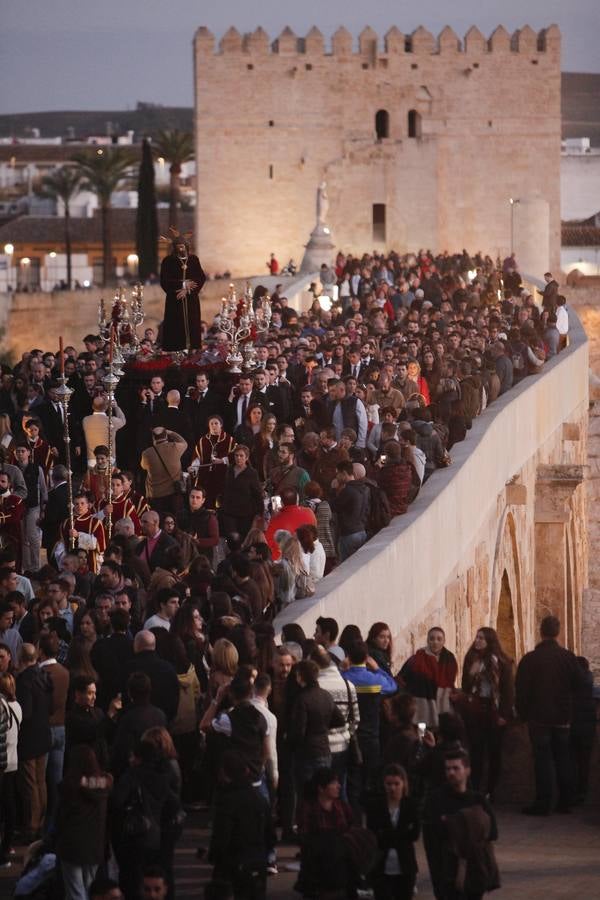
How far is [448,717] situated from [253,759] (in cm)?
93

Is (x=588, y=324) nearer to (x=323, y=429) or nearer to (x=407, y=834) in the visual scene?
(x=323, y=429)

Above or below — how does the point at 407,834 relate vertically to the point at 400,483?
below

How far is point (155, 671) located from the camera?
34.6 ft

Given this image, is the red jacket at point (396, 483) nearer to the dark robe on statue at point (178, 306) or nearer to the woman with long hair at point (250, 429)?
the woman with long hair at point (250, 429)

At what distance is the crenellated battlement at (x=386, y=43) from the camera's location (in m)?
55.8

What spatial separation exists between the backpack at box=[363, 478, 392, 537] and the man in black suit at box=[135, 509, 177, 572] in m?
2.01

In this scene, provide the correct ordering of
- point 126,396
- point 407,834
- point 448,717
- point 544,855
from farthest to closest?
point 126,396 < point 544,855 < point 448,717 < point 407,834

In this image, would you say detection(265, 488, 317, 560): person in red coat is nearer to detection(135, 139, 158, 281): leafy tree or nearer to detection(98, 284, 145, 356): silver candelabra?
detection(98, 284, 145, 356): silver candelabra

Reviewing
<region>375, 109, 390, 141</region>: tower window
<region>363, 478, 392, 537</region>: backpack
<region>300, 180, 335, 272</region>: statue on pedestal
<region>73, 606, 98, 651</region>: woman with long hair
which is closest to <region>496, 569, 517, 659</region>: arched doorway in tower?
<region>363, 478, 392, 537</region>: backpack

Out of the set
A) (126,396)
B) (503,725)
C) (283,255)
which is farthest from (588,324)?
(503,725)

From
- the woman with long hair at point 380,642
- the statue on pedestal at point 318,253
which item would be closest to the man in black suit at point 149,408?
the woman with long hair at point 380,642

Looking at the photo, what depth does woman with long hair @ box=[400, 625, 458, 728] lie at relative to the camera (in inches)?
460

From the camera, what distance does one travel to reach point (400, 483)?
1544 centimetres

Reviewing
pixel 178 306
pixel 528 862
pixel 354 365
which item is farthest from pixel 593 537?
pixel 528 862
